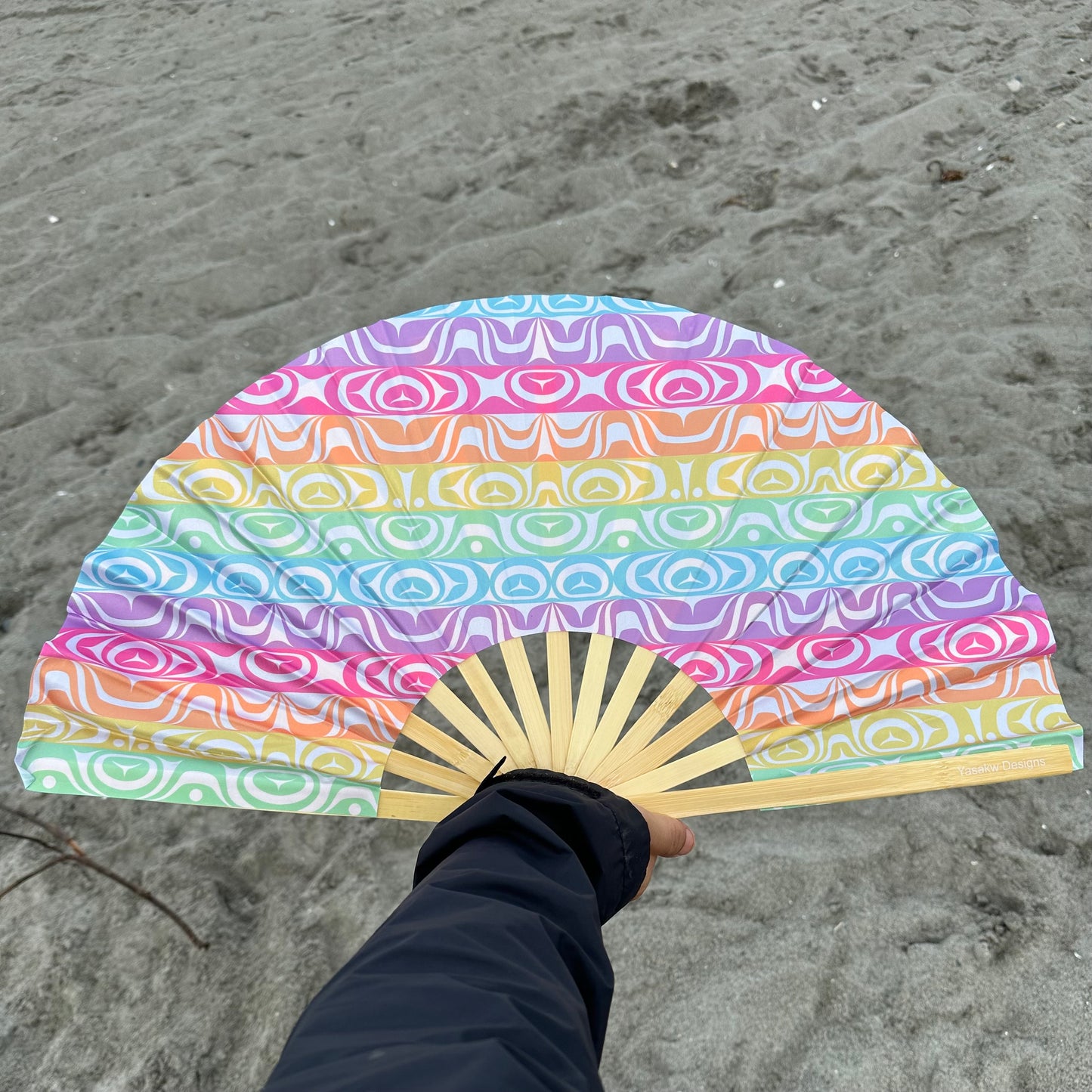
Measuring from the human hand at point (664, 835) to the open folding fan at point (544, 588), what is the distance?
0.05 metres

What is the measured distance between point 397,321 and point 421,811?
3.12ft

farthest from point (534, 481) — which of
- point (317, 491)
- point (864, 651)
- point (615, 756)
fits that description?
point (864, 651)

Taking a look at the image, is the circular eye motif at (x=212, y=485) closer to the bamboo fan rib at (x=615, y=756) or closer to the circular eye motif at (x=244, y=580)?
the circular eye motif at (x=244, y=580)

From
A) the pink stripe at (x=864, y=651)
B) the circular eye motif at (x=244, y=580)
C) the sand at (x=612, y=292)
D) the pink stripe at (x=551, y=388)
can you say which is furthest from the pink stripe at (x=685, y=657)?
the sand at (x=612, y=292)

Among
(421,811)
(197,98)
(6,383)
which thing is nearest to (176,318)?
(6,383)

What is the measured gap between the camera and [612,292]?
2945mm

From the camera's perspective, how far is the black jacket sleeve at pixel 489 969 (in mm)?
772

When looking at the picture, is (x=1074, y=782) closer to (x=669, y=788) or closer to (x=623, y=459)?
(x=669, y=788)

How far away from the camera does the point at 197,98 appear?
3.65 m

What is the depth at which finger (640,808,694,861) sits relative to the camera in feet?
4.69

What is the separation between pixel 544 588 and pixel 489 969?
76cm

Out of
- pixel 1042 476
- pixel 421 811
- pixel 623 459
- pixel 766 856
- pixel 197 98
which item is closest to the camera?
pixel 421 811

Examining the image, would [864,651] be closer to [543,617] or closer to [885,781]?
[885,781]

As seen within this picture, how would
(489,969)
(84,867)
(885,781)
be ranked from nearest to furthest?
(489,969) → (885,781) → (84,867)
